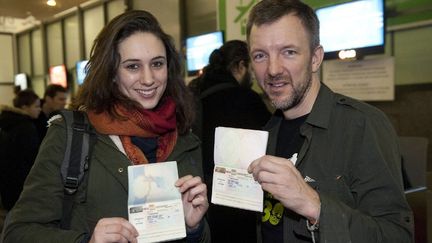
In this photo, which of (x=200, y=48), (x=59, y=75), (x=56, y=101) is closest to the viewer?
(x=56, y=101)

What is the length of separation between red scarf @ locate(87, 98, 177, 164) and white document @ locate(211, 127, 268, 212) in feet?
0.83

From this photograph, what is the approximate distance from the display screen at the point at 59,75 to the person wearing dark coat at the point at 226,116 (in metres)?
8.91

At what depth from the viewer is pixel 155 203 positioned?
1408mm

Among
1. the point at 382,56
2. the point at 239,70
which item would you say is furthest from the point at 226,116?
the point at 382,56

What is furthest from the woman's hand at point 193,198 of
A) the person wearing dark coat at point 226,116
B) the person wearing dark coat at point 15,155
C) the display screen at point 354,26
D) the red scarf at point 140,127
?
the display screen at point 354,26

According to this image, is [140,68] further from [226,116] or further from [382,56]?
[382,56]

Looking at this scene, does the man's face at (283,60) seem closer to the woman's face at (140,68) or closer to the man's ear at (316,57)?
the man's ear at (316,57)

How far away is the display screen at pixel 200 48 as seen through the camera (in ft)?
19.9

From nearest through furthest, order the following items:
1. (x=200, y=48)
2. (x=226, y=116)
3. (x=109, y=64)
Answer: (x=109, y=64) < (x=226, y=116) < (x=200, y=48)

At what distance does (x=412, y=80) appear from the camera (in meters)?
4.27

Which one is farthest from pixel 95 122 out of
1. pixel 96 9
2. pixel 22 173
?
pixel 96 9

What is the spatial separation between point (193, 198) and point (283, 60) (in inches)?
24.0

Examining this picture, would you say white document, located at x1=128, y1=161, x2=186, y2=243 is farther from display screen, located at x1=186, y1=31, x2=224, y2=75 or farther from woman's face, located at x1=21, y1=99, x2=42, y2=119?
display screen, located at x1=186, y1=31, x2=224, y2=75

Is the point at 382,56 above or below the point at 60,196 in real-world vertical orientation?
above
